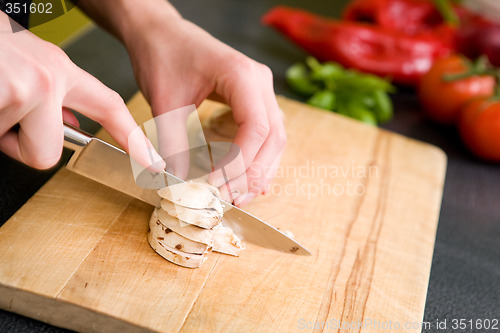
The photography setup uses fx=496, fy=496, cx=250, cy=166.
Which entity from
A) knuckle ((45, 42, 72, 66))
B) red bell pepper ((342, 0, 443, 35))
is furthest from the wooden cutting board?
red bell pepper ((342, 0, 443, 35))

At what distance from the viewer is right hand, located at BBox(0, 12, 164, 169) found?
74cm

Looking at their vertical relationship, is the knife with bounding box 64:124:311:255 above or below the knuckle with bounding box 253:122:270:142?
below

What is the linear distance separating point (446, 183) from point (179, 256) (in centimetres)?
97

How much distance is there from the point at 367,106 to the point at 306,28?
0.57 metres

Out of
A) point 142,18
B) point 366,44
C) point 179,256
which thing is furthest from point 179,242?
point 366,44

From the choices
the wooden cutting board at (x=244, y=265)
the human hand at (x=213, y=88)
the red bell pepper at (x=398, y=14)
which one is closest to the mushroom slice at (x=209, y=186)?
the human hand at (x=213, y=88)

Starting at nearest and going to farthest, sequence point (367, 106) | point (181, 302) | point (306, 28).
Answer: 1. point (181, 302)
2. point (367, 106)
3. point (306, 28)

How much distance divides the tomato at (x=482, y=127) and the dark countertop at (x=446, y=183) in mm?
61

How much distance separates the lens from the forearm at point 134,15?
116 centimetres

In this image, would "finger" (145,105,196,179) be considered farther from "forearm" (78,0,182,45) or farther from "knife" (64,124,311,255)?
"forearm" (78,0,182,45)

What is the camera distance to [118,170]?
37.8 inches

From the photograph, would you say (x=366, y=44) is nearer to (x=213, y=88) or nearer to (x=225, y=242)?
(x=213, y=88)

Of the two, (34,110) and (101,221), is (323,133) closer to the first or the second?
(101,221)

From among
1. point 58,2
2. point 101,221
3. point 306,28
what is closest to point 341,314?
point 101,221
